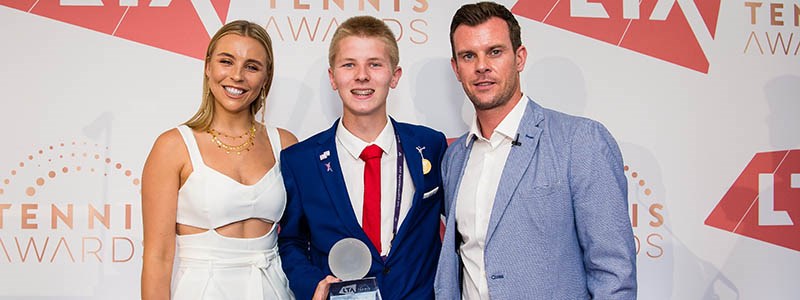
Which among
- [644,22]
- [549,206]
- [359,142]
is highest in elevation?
[644,22]

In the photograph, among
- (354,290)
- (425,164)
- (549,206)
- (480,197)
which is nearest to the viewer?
(354,290)

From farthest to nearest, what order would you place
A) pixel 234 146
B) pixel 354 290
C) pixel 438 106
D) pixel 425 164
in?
pixel 438 106 → pixel 234 146 → pixel 425 164 → pixel 354 290

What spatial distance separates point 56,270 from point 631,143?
295cm

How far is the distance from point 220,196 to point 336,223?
1.58ft

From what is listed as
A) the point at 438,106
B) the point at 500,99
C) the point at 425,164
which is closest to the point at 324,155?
→ the point at 425,164

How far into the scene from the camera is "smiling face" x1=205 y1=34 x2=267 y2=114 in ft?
7.61

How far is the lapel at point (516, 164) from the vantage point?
6.16 feet

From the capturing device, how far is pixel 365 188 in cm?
215

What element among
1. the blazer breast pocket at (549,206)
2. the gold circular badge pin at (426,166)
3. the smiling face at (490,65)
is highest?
the smiling face at (490,65)

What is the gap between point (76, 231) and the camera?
9.45ft

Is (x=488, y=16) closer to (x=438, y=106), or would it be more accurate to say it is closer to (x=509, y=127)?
(x=509, y=127)

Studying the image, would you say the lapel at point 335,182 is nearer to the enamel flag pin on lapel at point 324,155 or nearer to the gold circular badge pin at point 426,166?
the enamel flag pin on lapel at point 324,155

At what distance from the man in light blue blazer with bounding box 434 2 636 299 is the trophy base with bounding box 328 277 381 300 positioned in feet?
1.26

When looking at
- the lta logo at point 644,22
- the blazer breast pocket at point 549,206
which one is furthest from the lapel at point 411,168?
the lta logo at point 644,22
